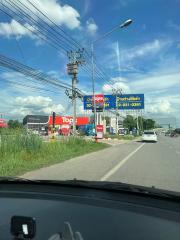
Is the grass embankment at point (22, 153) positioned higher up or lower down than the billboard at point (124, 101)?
lower down

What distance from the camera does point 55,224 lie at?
11.9 feet

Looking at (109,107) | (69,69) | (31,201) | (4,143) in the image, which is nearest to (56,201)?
(31,201)

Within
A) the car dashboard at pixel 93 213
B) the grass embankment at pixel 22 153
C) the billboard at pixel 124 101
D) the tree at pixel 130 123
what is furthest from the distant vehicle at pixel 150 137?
the tree at pixel 130 123

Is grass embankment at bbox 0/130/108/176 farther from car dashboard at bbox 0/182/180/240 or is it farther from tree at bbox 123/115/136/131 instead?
tree at bbox 123/115/136/131

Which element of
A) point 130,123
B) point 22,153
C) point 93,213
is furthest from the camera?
point 130,123

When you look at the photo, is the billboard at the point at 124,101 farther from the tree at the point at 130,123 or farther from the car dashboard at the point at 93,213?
the tree at the point at 130,123

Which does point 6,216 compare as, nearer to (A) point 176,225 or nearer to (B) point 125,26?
(A) point 176,225

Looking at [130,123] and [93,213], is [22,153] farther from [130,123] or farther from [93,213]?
[130,123]

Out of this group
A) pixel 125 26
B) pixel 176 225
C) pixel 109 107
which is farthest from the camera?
pixel 109 107

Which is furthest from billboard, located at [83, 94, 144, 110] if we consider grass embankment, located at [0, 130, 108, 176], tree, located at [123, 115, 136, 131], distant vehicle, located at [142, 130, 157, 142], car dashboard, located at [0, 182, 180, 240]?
tree, located at [123, 115, 136, 131]

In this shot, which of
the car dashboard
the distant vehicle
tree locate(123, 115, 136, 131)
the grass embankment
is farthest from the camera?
tree locate(123, 115, 136, 131)

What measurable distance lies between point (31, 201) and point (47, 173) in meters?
11.7


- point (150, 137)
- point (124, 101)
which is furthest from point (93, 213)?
point (124, 101)

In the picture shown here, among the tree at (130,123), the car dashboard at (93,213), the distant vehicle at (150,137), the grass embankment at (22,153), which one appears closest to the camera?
the car dashboard at (93,213)
